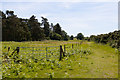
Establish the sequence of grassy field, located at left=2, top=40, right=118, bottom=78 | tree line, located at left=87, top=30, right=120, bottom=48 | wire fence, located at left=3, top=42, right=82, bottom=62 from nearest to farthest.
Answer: grassy field, located at left=2, top=40, right=118, bottom=78, wire fence, located at left=3, top=42, right=82, bottom=62, tree line, located at left=87, top=30, right=120, bottom=48

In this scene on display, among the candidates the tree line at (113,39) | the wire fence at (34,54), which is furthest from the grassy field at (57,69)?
the tree line at (113,39)

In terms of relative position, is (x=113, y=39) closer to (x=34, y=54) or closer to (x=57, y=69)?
(x=34, y=54)

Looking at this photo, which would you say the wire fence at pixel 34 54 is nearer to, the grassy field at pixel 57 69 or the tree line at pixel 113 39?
the grassy field at pixel 57 69

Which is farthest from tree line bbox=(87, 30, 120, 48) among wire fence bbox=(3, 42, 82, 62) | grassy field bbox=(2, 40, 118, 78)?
grassy field bbox=(2, 40, 118, 78)

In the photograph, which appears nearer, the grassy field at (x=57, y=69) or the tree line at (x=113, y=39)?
the grassy field at (x=57, y=69)

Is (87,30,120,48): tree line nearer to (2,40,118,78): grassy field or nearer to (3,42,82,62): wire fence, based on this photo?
(3,42,82,62): wire fence

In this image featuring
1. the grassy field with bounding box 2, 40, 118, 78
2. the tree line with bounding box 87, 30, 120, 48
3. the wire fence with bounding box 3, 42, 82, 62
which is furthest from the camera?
the tree line with bounding box 87, 30, 120, 48

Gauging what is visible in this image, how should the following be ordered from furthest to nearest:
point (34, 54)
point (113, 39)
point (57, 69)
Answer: point (113, 39)
point (34, 54)
point (57, 69)

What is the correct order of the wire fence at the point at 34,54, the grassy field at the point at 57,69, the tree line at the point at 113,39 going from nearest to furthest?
the grassy field at the point at 57,69, the wire fence at the point at 34,54, the tree line at the point at 113,39

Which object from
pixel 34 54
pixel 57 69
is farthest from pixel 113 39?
pixel 57 69

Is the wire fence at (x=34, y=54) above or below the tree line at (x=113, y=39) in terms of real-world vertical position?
below

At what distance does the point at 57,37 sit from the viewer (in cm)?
7506

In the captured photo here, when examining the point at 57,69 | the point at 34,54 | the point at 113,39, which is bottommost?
the point at 57,69

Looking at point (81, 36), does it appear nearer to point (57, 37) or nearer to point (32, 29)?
point (57, 37)
